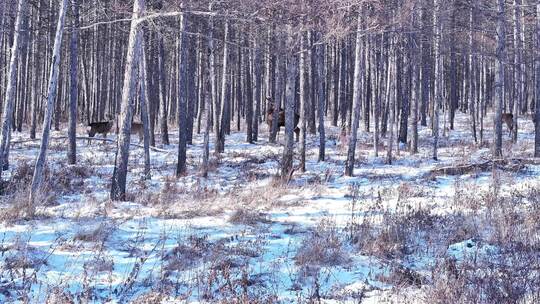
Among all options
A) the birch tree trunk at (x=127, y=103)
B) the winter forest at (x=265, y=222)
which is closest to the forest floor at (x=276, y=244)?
the winter forest at (x=265, y=222)

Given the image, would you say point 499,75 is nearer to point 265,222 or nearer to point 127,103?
point 265,222

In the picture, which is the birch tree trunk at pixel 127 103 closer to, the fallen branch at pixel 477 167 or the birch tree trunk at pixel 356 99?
the birch tree trunk at pixel 356 99

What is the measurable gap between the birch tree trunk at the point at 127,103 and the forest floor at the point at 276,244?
40cm

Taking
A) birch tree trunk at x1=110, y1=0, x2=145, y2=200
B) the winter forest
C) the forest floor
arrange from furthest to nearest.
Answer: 1. birch tree trunk at x1=110, y1=0, x2=145, y2=200
2. the winter forest
3. the forest floor

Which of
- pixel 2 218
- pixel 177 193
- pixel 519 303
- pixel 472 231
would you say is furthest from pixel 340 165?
pixel 519 303

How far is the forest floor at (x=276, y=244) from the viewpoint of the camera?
5.78 metres

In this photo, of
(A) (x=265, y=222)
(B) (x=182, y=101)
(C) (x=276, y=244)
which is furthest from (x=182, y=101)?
(C) (x=276, y=244)

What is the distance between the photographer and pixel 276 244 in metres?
7.72

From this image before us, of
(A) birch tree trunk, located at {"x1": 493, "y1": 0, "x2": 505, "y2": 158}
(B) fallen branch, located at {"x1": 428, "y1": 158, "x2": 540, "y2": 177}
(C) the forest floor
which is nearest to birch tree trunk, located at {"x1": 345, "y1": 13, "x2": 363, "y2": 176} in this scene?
(C) the forest floor

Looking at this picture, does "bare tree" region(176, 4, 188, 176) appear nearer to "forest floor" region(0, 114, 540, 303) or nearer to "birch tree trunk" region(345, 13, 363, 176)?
"forest floor" region(0, 114, 540, 303)

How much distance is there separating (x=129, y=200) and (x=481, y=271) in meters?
7.11

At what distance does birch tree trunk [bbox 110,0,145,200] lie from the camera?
10953 mm

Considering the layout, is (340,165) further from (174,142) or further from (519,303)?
(519,303)

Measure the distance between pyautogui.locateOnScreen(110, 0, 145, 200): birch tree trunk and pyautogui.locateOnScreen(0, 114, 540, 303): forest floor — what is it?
0.40 metres
